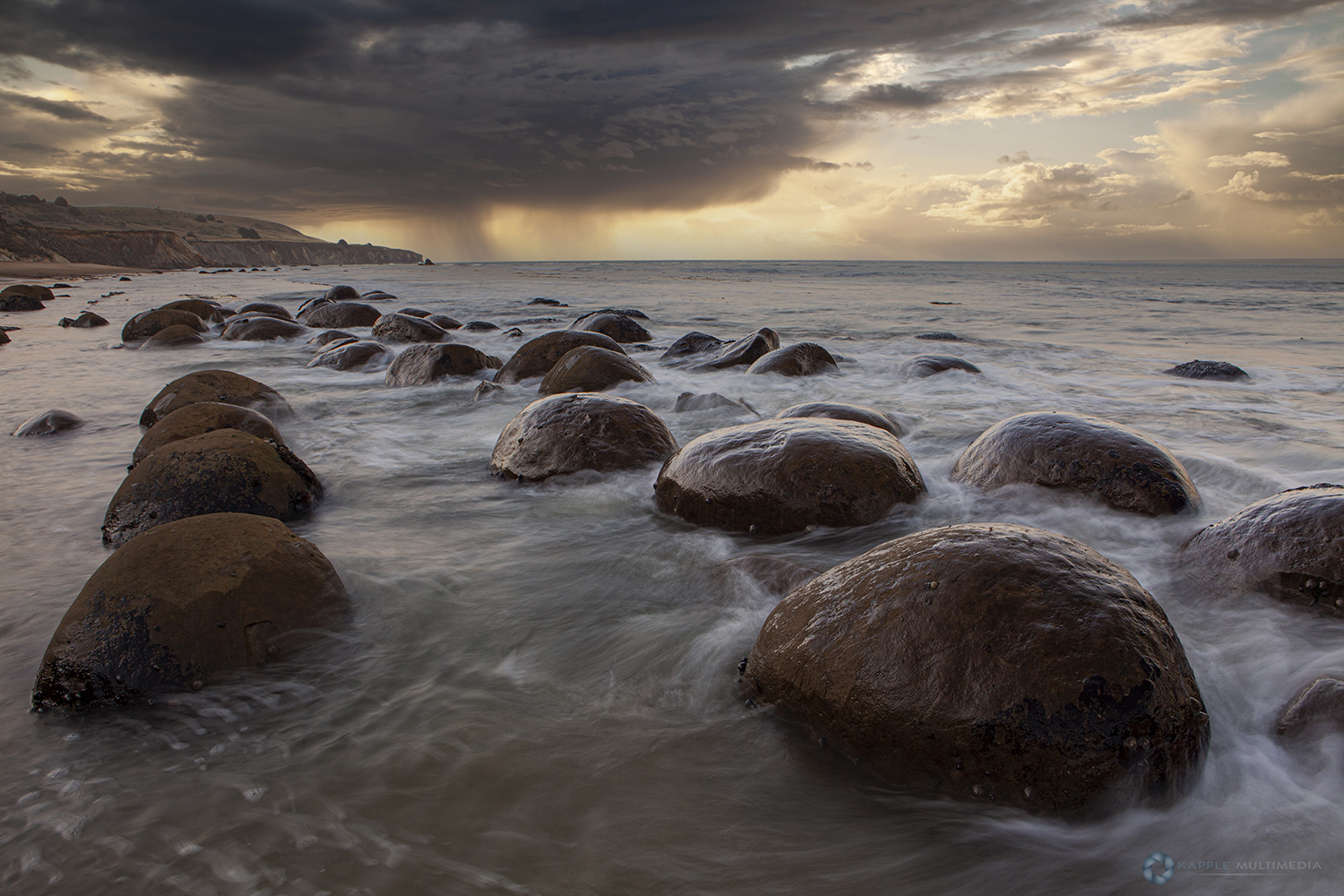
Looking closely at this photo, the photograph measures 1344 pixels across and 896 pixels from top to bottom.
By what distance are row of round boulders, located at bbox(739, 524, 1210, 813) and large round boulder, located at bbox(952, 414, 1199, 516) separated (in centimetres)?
171

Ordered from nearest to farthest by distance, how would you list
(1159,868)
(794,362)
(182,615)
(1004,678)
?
(1159,868), (1004,678), (182,615), (794,362)

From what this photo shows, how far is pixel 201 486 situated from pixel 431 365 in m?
4.63

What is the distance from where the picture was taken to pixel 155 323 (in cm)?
1121

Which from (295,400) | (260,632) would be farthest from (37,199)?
(260,632)

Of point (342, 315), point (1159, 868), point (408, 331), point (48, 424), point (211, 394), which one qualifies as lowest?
point (1159, 868)

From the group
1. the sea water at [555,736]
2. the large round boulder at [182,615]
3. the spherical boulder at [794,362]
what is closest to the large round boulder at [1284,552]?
the sea water at [555,736]

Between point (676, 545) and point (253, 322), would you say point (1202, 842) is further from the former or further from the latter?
point (253, 322)

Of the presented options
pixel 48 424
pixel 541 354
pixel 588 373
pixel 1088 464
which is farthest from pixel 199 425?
pixel 1088 464

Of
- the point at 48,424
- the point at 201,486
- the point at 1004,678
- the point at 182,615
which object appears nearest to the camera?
the point at 1004,678

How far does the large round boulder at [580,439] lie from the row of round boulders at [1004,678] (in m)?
2.36

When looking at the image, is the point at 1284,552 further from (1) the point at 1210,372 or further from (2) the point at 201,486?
(1) the point at 1210,372

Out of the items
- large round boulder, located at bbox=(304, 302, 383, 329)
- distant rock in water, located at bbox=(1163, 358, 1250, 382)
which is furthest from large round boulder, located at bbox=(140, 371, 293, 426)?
distant rock in water, located at bbox=(1163, 358, 1250, 382)

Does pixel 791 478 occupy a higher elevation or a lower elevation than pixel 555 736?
higher

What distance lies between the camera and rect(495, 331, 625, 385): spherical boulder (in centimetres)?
757
